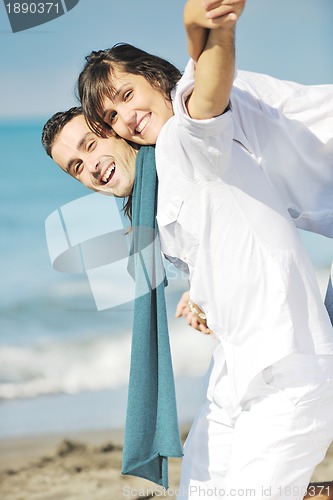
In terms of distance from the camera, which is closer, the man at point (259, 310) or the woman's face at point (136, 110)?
the man at point (259, 310)

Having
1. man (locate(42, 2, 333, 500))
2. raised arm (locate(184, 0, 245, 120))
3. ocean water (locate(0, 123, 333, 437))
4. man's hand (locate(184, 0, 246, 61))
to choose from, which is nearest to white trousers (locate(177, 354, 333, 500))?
man (locate(42, 2, 333, 500))

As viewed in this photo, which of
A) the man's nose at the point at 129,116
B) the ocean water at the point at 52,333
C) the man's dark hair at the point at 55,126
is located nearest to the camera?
the man's nose at the point at 129,116

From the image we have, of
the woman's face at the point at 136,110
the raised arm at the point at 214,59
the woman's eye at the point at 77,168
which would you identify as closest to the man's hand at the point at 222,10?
the raised arm at the point at 214,59

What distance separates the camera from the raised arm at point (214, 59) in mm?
1031

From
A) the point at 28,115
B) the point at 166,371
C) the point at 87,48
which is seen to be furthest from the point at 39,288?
the point at 166,371

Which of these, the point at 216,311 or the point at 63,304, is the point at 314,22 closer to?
the point at 63,304

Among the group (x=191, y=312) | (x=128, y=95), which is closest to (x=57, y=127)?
(x=128, y=95)

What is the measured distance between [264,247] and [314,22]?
74.9 inches

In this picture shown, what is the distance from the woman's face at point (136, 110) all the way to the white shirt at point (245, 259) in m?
0.17

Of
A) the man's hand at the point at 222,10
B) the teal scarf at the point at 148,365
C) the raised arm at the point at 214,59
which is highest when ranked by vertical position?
the man's hand at the point at 222,10

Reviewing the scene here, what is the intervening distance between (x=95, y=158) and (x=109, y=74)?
0.58 ft

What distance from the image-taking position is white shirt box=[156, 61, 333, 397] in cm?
128

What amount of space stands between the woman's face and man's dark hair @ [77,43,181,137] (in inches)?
0.6

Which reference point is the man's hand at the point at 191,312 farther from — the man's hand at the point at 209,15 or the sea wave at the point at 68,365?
the sea wave at the point at 68,365
